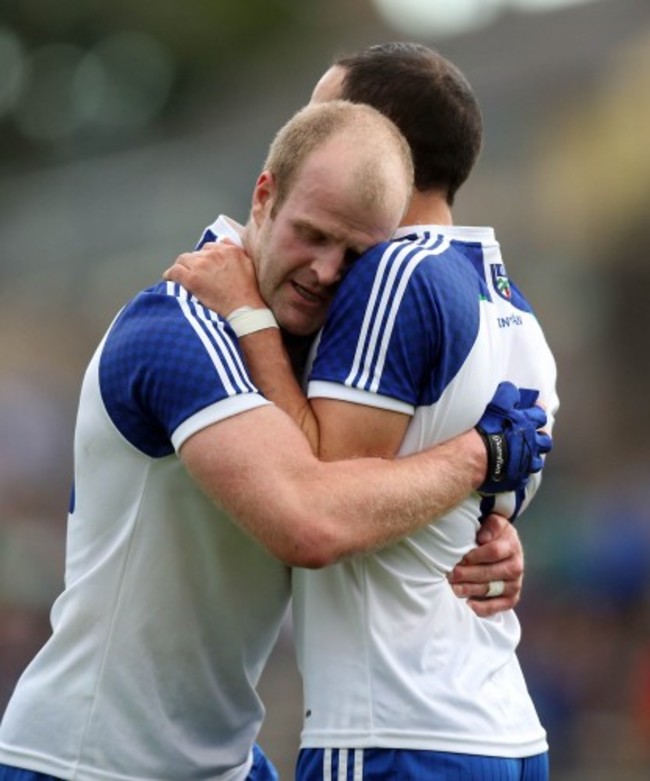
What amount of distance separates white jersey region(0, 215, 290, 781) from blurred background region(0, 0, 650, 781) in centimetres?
735

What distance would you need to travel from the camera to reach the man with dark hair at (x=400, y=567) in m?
3.40

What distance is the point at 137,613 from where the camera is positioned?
11.9 feet

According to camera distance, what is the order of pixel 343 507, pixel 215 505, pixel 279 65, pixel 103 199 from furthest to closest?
pixel 279 65, pixel 103 199, pixel 215 505, pixel 343 507

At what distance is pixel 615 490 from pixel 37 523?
5.19m

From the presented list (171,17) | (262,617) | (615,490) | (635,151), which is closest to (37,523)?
(615,490)

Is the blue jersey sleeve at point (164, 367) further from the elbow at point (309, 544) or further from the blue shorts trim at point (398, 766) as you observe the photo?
the blue shorts trim at point (398, 766)

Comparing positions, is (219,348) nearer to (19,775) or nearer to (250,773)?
(19,775)

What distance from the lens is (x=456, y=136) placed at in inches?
153

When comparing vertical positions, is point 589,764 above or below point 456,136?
below

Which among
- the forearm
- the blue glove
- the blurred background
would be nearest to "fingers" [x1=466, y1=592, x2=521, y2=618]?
the blue glove

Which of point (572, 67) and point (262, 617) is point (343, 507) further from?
point (572, 67)

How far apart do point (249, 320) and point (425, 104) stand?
0.72 metres

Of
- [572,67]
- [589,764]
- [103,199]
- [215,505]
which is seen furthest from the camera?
[103,199]

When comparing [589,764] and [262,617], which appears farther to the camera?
[589,764]
